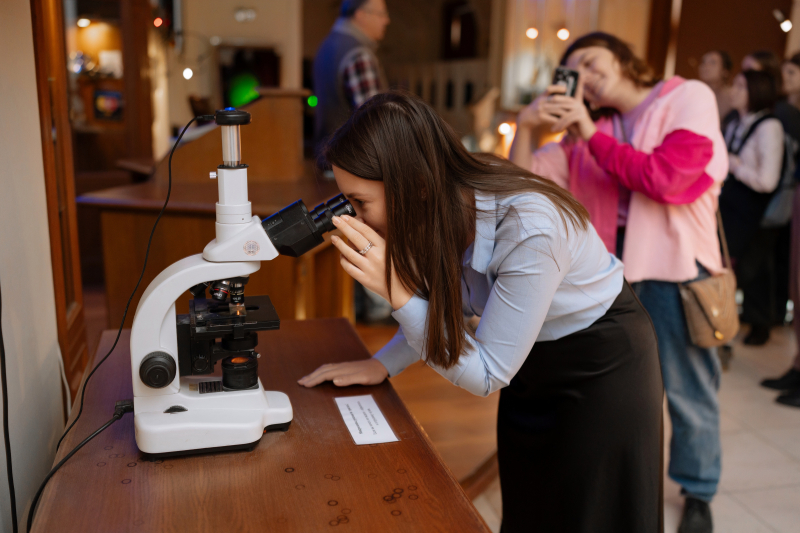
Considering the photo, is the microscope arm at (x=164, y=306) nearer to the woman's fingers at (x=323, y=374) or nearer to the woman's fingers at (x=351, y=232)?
the woman's fingers at (x=351, y=232)

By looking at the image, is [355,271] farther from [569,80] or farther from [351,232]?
[569,80]

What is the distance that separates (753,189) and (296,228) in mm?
3057

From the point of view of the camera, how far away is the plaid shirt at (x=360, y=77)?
277 centimetres

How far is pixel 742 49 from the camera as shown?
5.20 metres

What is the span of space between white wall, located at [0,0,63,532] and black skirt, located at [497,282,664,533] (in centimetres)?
94

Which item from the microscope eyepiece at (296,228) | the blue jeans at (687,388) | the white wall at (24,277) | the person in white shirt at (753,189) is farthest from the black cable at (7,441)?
the person in white shirt at (753,189)

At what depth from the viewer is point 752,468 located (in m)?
2.33

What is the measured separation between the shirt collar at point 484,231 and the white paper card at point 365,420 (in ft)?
1.00

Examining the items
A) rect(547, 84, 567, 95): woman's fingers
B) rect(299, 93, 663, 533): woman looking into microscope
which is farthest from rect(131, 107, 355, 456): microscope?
rect(547, 84, 567, 95): woman's fingers

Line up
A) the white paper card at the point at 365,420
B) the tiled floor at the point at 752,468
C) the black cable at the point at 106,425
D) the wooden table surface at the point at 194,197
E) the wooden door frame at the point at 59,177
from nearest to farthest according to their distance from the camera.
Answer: the black cable at the point at 106,425 → the white paper card at the point at 365,420 → the wooden door frame at the point at 59,177 → the tiled floor at the point at 752,468 → the wooden table surface at the point at 194,197

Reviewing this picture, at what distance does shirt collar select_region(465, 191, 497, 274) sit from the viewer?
Result: 1.03 meters

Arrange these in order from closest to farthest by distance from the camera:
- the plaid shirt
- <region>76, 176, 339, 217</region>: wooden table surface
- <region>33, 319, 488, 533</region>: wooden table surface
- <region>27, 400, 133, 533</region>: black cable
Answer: <region>33, 319, 488, 533</region>: wooden table surface < <region>27, 400, 133, 533</region>: black cable < <region>76, 176, 339, 217</region>: wooden table surface < the plaid shirt

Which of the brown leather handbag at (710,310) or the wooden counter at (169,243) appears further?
the wooden counter at (169,243)

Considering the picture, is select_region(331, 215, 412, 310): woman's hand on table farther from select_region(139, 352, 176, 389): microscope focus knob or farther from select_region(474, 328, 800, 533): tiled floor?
select_region(474, 328, 800, 533): tiled floor
